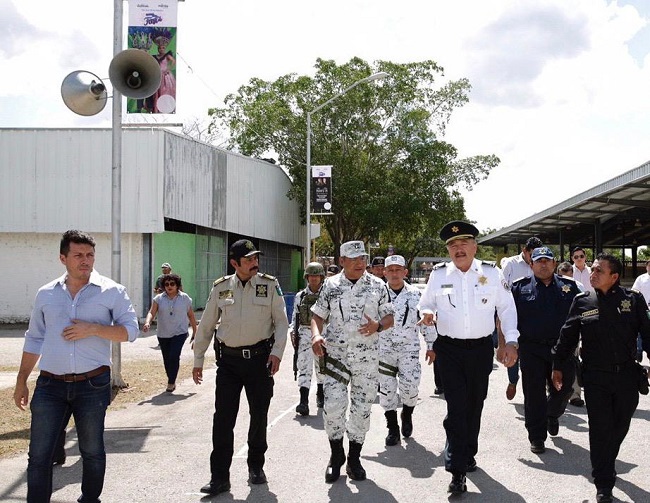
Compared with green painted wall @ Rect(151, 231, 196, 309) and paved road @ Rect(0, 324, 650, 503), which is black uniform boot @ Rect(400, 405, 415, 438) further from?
green painted wall @ Rect(151, 231, 196, 309)

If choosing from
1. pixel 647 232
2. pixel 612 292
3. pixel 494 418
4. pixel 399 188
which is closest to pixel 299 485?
pixel 612 292

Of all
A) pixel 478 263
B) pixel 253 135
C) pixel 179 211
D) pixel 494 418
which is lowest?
pixel 494 418

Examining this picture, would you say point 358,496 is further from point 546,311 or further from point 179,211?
point 179,211

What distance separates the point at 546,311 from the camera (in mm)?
7082

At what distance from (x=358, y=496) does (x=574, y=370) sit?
2923 millimetres

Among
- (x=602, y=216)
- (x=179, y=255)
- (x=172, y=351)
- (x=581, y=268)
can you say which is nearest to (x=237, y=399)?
(x=172, y=351)

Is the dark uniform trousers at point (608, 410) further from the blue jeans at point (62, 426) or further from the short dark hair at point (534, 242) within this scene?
the blue jeans at point (62, 426)

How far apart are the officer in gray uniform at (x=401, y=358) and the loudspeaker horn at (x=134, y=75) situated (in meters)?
3.94

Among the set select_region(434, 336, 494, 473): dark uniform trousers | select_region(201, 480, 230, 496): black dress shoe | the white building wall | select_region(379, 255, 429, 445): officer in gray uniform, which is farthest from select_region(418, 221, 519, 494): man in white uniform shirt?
the white building wall

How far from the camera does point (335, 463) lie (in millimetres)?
6082

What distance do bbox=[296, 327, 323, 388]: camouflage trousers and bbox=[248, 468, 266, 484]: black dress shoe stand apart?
3092 mm

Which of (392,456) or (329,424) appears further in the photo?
(392,456)

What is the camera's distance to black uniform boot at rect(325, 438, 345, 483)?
604 centimetres

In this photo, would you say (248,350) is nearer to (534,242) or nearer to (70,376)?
(70,376)
